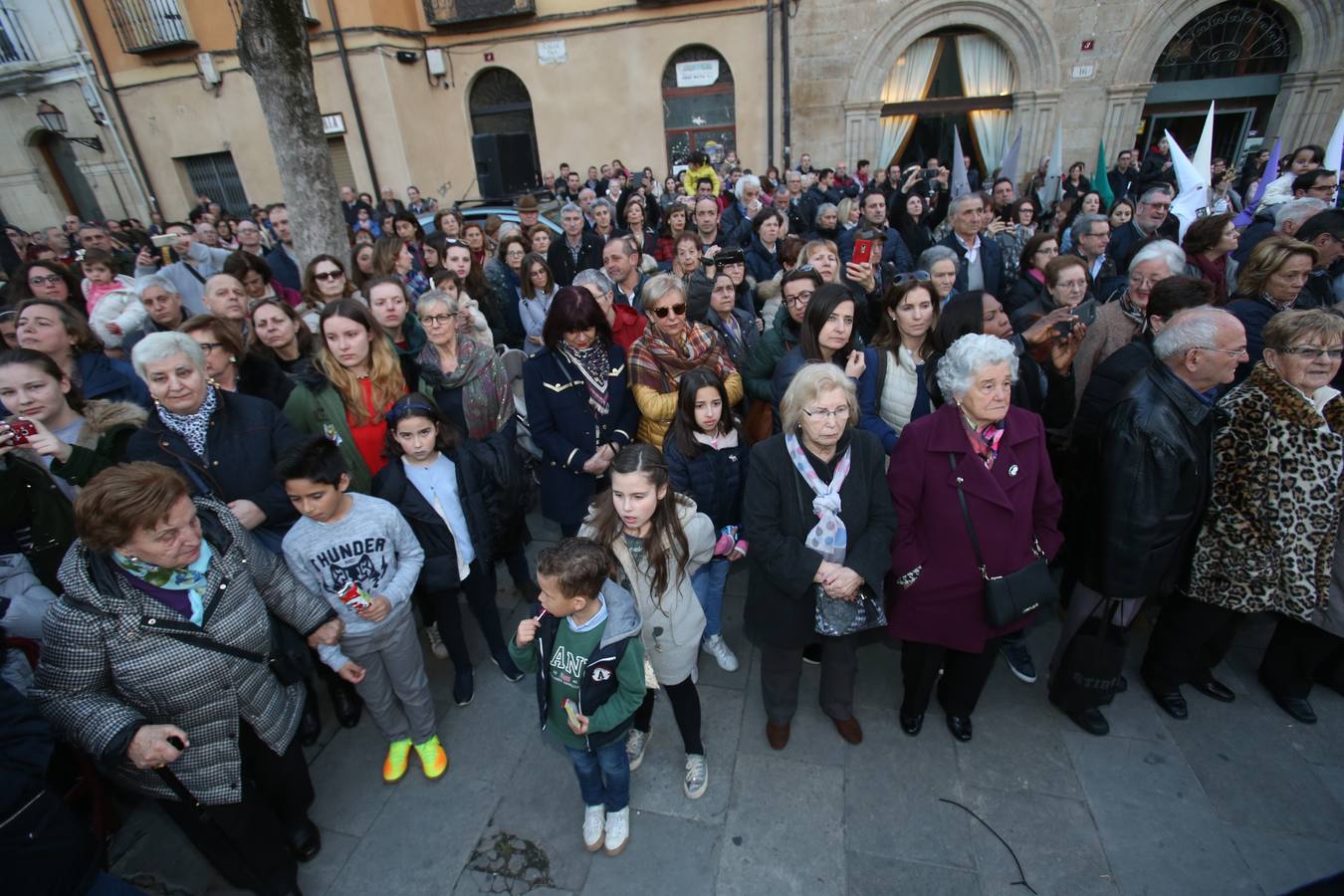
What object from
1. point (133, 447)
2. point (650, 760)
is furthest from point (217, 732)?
point (650, 760)

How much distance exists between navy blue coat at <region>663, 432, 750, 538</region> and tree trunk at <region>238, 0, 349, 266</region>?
13.9ft

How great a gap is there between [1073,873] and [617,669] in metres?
1.96

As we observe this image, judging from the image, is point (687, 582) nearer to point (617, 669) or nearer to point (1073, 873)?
point (617, 669)

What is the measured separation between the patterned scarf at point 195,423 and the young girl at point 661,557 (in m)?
1.74

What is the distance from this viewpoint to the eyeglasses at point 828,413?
238cm

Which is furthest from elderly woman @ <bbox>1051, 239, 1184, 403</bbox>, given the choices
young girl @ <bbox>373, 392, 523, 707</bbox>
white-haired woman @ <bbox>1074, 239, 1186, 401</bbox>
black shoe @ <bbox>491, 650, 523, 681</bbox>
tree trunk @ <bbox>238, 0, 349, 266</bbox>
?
tree trunk @ <bbox>238, 0, 349, 266</bbox>

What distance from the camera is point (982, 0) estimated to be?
12734 millimetres

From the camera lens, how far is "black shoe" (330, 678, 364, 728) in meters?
3.31

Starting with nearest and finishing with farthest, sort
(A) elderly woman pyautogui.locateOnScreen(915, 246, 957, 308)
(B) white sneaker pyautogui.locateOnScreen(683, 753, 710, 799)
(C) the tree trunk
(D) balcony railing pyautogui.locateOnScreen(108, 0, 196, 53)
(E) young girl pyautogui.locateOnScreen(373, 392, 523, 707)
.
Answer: (B) white sneaker pyautogui.locateOnScreen(683, 753, 710, 799) < (E) young girl pyautogui.locateOnScreen(373, 392, 523, 707) < (A) elderly woman pyautogui.locateOnScreen(915, 246, 957, 308) < (C) the tree trunk < (D) balcony railing pyautogui.locateOnScreen(108, 0, 196, 53)

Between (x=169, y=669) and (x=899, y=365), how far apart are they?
3422 millimetres

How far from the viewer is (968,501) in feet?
8.25

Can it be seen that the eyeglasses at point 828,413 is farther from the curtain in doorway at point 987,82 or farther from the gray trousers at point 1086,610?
the curtain in doorway at point 987,82

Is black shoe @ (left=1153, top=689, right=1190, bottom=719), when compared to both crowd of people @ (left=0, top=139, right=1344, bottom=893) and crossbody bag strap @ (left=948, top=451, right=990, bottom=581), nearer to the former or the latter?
crowd of people @ (left=0, top=139, right=1344, bottom=893)

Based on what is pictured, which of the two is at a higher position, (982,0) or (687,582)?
(982,0)
